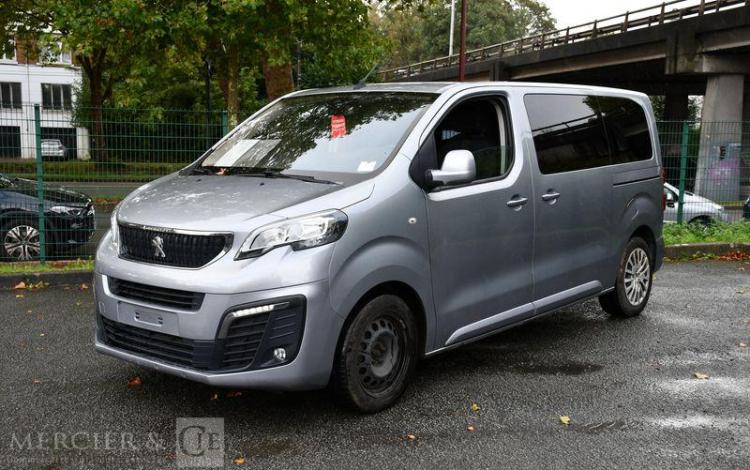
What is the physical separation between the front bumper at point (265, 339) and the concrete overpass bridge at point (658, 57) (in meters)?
27.9

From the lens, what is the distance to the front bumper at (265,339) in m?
3.96

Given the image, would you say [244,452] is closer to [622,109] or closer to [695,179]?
[622,109]

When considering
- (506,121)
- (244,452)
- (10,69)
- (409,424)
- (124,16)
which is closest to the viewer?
(244,452)

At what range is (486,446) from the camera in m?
4.09

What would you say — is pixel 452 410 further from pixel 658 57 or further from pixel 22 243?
pixel 658 57

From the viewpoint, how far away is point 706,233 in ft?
38.4

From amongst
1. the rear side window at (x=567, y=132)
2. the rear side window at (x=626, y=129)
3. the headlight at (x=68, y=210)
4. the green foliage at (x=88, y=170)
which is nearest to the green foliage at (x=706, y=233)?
the rear side window at (x=626, y=129)

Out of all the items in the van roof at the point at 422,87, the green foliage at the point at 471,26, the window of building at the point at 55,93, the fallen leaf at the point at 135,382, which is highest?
the green foliage at the point at 471,26

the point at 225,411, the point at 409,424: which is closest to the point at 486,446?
the point at 409,424

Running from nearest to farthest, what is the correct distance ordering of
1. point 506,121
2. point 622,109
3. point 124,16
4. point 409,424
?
point 409,424 < point 506,121 < point 622,109 < point 124,16

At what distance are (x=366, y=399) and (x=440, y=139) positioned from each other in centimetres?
167

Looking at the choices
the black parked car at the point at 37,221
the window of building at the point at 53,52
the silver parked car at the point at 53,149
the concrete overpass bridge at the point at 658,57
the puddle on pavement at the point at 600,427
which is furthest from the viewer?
the concrete overpass bridge at the point at 658,57

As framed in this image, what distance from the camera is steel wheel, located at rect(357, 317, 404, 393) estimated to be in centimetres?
438

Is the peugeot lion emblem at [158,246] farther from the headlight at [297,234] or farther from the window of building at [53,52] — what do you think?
the window of building at [53,52]
